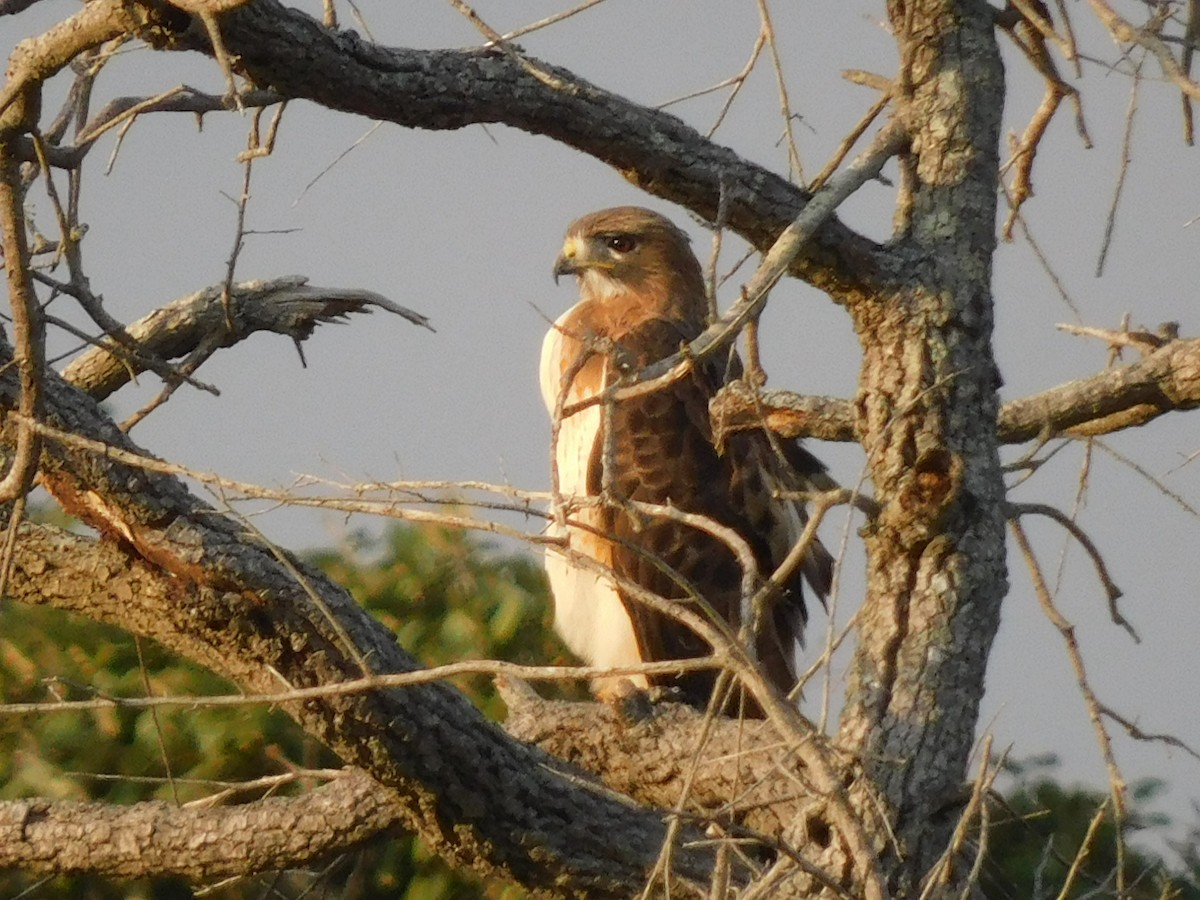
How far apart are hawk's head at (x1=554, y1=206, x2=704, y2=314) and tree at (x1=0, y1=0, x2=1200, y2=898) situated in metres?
2.22

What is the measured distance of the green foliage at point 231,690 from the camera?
4.52 meters

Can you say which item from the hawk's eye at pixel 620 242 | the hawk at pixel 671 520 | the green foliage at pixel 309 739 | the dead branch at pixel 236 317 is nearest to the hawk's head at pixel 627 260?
the hawk's eye at pixel 620 242

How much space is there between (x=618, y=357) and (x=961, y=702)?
86cm

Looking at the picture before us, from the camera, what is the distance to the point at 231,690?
4703 millimetres

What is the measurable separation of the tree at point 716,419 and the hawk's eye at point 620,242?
2.31 m

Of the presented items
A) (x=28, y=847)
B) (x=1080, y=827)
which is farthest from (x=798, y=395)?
(x=1080, y=827)

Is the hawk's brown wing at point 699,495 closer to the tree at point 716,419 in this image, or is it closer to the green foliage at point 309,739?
the green foliage at point 309,739

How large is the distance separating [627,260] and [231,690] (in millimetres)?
1853

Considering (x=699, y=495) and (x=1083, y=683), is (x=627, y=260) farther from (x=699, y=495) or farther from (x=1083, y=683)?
(x=1083, y=683)

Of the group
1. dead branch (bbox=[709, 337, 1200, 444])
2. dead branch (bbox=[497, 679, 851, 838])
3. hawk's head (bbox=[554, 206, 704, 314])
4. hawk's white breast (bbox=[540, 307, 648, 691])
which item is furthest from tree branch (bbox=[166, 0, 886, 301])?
hawk's head (bbox=[554, 206, 704, 314])

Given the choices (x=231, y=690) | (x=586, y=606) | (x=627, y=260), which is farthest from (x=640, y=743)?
(x=627, y=260)

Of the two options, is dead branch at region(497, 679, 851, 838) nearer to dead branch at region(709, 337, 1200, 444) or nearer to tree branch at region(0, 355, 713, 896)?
tree branch at region(0, 355, 713, 896)

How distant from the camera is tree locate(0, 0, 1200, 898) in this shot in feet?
7.54

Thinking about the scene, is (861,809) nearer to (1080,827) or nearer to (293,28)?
(293,28)
